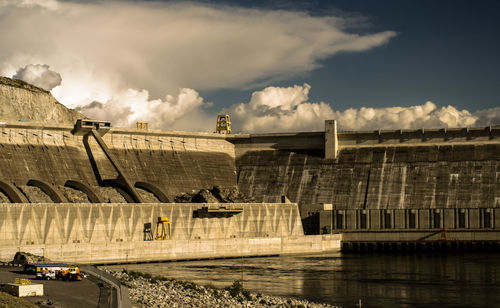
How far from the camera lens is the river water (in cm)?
4741

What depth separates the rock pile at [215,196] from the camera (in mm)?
87062

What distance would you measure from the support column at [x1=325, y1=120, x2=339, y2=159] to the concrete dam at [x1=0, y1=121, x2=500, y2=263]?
16 centimetres

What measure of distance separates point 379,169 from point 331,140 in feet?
28.1

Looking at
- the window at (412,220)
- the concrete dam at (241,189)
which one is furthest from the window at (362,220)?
the window at (412,220)

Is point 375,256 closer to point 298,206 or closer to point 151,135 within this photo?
point 298,206

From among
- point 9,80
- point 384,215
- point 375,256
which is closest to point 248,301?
point 375,256

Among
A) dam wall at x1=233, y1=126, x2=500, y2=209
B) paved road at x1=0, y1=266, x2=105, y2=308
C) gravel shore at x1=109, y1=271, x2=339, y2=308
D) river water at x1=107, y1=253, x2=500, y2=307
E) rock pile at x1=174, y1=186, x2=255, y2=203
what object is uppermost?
dam wall at x1=233, y1=126, x2=500, y2=209

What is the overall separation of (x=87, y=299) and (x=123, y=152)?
59.5 m

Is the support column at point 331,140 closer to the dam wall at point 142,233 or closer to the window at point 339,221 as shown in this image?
the window at point 339,221

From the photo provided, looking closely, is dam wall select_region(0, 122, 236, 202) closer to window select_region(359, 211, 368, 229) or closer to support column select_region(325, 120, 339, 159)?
support column select_region(325, 120, 339, 159)

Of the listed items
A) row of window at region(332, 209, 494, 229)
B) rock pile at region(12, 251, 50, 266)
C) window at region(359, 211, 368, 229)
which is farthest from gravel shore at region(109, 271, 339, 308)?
window at region(359, 211, 368, 229)

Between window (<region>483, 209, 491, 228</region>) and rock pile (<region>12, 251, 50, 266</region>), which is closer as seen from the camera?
rock pile (<region>12, 251, 50, 266</region>)

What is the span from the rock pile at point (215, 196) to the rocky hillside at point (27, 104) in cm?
3228

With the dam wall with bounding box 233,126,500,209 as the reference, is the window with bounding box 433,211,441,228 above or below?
below
